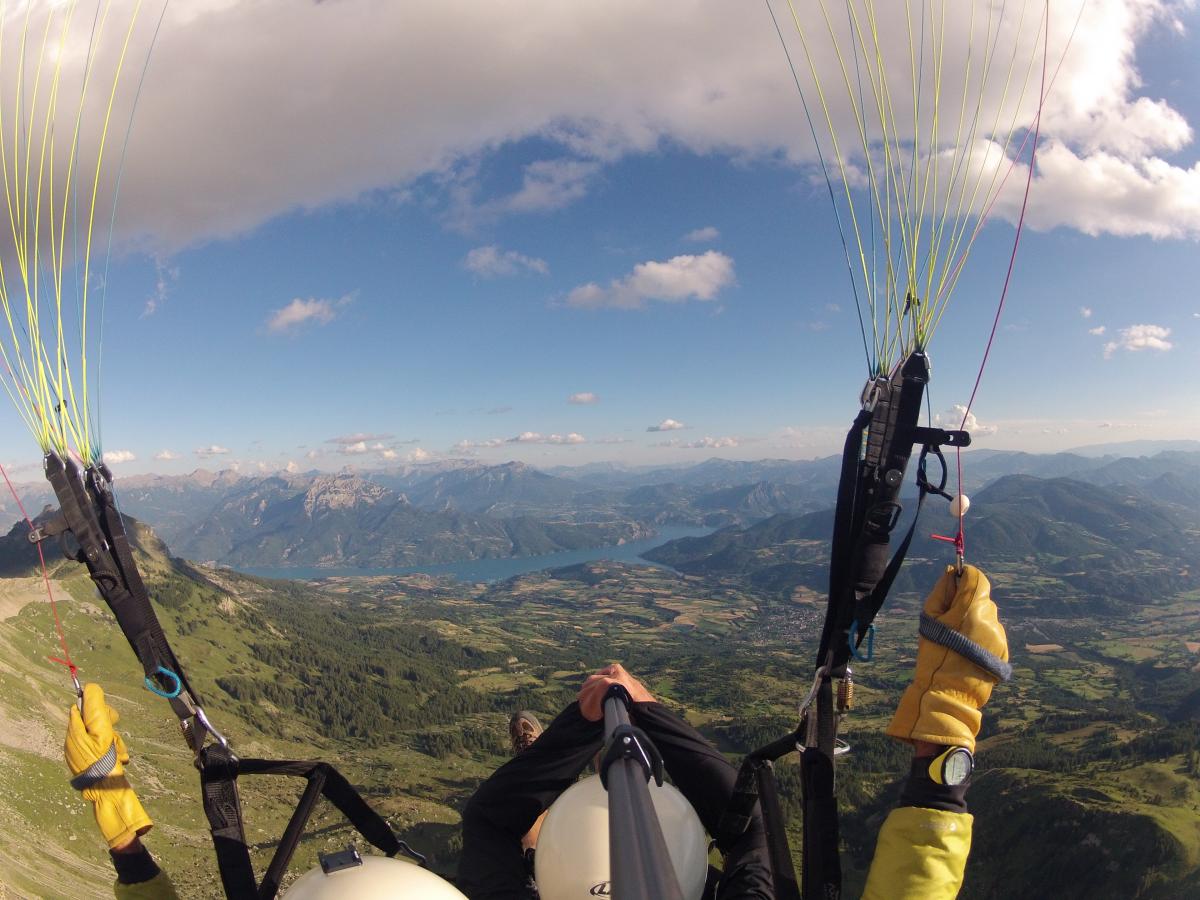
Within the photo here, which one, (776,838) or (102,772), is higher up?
(102,772)

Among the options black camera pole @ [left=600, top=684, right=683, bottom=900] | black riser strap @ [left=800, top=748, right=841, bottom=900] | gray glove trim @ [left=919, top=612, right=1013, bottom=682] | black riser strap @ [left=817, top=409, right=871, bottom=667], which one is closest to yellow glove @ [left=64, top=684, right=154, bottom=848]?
black camera pole @ [left=600, top=684, right=683, bottom=900]

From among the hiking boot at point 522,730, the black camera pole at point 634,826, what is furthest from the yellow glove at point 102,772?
the hiking boot at point 522,730

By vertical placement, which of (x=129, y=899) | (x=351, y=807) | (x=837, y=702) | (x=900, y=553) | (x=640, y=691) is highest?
(x=900, y=553)

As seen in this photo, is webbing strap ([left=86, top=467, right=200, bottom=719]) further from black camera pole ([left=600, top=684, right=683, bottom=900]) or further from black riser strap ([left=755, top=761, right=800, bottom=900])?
black riser strap ([left=755, top=761, right=800, bottom=900])

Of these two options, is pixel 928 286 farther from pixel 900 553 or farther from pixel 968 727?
pixel 968 727

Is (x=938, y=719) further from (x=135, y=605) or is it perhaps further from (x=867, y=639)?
(x=135, y=605)

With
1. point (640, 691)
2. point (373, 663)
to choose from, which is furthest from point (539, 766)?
point (373, 663)

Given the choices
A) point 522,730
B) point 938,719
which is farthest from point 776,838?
point 522,730
